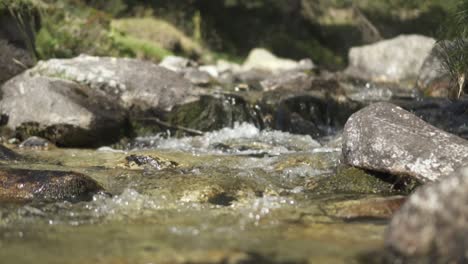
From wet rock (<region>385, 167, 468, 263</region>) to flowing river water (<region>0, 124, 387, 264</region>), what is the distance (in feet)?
0.90

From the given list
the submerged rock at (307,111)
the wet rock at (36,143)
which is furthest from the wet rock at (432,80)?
the wet rock at (36,143)

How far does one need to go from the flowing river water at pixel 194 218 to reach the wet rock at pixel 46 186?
0.25m

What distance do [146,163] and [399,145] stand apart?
303 centimetres

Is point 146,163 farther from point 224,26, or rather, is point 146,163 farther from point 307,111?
point 224,26

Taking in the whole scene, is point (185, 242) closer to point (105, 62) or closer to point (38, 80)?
point (38, 80)

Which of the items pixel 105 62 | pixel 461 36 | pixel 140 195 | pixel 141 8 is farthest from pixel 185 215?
pixel 141 8

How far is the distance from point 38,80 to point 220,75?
A: 765 cm

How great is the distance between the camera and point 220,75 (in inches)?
651

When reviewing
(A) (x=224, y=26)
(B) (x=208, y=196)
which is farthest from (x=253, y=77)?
(B) (x=208, y=196)

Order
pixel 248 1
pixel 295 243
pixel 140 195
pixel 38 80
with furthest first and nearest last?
pixel 248 1
pixel 38 80
pixel 140 195
pixel 295 243

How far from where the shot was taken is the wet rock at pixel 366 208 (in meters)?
4.42

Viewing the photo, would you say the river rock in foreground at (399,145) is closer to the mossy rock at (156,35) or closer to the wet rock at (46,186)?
the wet rock at (46,186)

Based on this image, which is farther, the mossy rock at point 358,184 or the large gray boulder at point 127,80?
the large gray boulder at point 127,80

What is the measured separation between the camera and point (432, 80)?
44.0 feet
